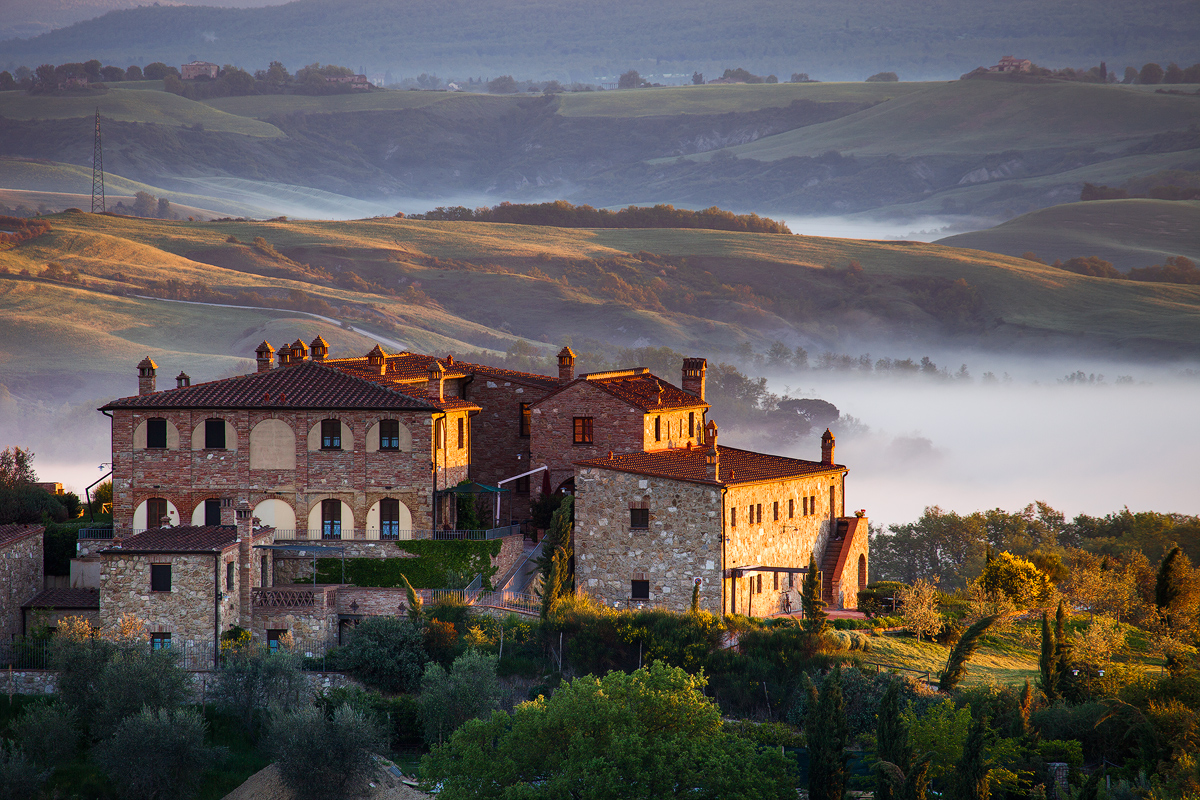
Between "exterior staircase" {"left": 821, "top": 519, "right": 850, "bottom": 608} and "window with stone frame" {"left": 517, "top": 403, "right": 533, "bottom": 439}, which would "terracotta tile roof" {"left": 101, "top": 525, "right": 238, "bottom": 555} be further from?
"exterior staircase" {"left": 821, "top": 519, "right": 850, "bottom": 608}

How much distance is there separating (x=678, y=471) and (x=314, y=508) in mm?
15609

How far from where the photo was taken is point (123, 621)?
49.2 meters

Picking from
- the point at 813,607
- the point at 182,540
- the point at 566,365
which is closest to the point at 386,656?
the point at 182,540

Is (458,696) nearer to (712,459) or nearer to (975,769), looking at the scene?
(712,459)

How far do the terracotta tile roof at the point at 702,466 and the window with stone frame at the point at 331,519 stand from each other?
34.4 ft

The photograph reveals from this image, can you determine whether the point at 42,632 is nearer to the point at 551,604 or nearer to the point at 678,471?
the point at 551,604

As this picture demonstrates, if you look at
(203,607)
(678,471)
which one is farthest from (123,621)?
(678,471)

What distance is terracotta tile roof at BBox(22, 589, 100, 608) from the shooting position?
5334 cm

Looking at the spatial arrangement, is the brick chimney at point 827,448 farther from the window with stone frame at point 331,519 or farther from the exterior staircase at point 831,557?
the window with stone frame at point 331,519

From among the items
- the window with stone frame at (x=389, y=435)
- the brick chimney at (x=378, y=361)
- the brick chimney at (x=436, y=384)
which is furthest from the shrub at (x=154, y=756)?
the brick chimney at (x=378, y=361)

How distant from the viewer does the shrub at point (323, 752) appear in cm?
4531

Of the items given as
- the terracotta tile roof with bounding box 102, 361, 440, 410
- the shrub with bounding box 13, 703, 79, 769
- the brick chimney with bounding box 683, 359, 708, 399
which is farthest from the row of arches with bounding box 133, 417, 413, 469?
the brick chimney with bounding box 683, 359, 708, 399

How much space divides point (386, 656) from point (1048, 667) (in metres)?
24.9

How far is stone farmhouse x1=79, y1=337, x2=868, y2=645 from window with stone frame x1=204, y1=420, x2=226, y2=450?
0.07m
